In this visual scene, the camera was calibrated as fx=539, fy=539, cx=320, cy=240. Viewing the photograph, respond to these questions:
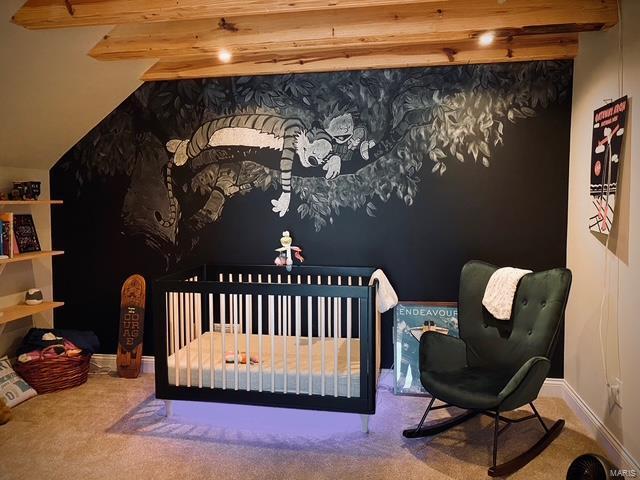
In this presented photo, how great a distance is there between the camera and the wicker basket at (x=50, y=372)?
367 centimetres

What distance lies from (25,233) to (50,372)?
1.04 meters

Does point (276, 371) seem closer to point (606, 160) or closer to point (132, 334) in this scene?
point (132, 334)

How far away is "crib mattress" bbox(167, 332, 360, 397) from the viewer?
3.08 metres

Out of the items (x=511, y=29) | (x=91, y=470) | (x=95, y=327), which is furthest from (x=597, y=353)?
(x=95, y=327)

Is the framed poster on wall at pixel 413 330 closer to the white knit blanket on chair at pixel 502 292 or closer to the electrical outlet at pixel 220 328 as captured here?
the white knit blanket on chair at pixel 502 292

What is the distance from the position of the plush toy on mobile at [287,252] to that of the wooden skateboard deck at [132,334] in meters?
1.08

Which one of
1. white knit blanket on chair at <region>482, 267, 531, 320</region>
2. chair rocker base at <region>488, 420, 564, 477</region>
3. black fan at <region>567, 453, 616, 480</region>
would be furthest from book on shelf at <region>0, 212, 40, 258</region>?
black fan at <region>567, 453, 616, 480</region>

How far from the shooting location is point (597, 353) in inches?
120

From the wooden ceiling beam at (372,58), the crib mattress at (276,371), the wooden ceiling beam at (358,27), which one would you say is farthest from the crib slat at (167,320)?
the wooden ceiling beam at (372,58)

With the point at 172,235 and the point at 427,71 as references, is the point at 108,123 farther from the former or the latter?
the point at 427,71

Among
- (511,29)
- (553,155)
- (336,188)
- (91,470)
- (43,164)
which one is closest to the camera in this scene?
(91,470)

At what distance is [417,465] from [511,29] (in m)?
2.38

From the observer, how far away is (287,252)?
3881 millimetres

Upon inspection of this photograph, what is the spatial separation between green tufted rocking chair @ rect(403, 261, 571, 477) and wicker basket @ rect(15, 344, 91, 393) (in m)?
2.36
